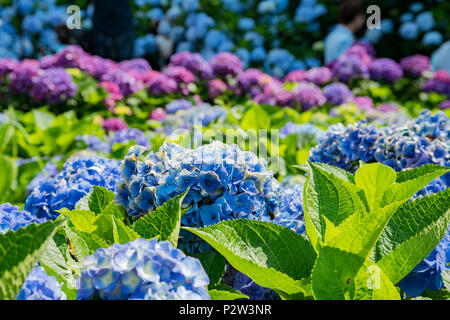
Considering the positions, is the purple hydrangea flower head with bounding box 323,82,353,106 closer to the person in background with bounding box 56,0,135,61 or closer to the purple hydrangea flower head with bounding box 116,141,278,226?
the person in background with bounding box 56,0,135,61

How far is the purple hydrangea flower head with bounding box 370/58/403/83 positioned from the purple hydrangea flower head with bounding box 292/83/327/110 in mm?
1897

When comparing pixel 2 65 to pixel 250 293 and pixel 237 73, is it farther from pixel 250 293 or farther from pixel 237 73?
pixel 250 293

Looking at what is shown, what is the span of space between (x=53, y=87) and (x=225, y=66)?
67.2 inches

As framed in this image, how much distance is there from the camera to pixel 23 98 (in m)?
4.33

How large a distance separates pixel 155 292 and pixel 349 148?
1292 millimetres

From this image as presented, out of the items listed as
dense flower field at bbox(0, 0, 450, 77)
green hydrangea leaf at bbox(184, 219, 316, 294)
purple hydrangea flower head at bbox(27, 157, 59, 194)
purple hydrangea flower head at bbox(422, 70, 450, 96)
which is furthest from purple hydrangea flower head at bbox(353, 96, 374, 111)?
green hydrangea leaf at bbox(184, 219, 316, 294)

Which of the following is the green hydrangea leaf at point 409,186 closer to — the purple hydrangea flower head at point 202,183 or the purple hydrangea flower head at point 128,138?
the purple hydrangea flower head at point 202,183

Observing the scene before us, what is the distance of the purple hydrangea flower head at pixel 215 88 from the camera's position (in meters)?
4.65

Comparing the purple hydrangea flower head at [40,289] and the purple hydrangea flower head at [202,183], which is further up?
the purple hydrangea flower head at [202,183]

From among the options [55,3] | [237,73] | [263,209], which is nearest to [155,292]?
[263,209]

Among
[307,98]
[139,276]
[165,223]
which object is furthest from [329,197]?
[307,98]

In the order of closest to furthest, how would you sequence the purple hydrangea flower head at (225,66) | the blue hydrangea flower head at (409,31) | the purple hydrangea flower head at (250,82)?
the purple hydrangea flower head at (250,82), the purple hydrangea flower head at (225,66), the blue hydrangea flower head at (409,31)

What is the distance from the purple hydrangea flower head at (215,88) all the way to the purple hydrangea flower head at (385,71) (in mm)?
2118

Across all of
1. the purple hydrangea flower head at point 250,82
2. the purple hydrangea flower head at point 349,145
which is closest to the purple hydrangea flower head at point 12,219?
the purple hydrangea flower head at point 349,145
